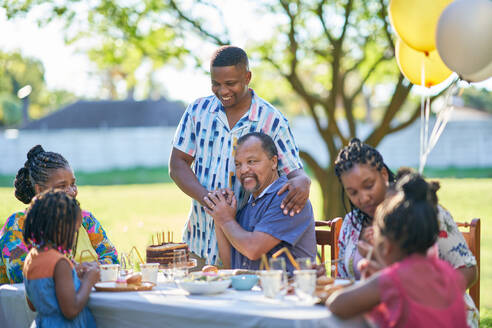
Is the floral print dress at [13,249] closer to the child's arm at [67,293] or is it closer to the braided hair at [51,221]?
the braided hair at [51,221]

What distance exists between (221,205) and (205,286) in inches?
26.4

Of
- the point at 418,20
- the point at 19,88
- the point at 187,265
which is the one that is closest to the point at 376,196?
the point at 187,265

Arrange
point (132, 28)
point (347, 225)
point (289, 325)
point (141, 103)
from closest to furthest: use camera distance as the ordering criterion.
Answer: point (289, 325) → point (347, 225) → point (132, 28) → point (141, 103)

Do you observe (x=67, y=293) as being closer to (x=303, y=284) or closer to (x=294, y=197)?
(x=303, y=284)

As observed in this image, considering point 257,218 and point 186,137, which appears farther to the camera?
point 186,137

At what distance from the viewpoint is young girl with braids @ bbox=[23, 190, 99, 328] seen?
9.16 feet

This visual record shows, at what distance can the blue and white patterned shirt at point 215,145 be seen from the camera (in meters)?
3.86

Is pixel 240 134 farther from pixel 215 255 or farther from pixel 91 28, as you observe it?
pixel 91 28

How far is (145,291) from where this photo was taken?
9.87 feet

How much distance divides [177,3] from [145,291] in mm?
6989

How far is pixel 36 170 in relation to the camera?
3514mm

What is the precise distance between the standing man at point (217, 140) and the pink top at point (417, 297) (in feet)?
4.85

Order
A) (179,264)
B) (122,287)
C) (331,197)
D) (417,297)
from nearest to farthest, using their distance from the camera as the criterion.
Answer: (417,297) < (122,287) < (179,264) < (331,197)

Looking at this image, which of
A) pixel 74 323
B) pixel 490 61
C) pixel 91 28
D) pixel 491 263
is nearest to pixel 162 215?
pixel 91 28
